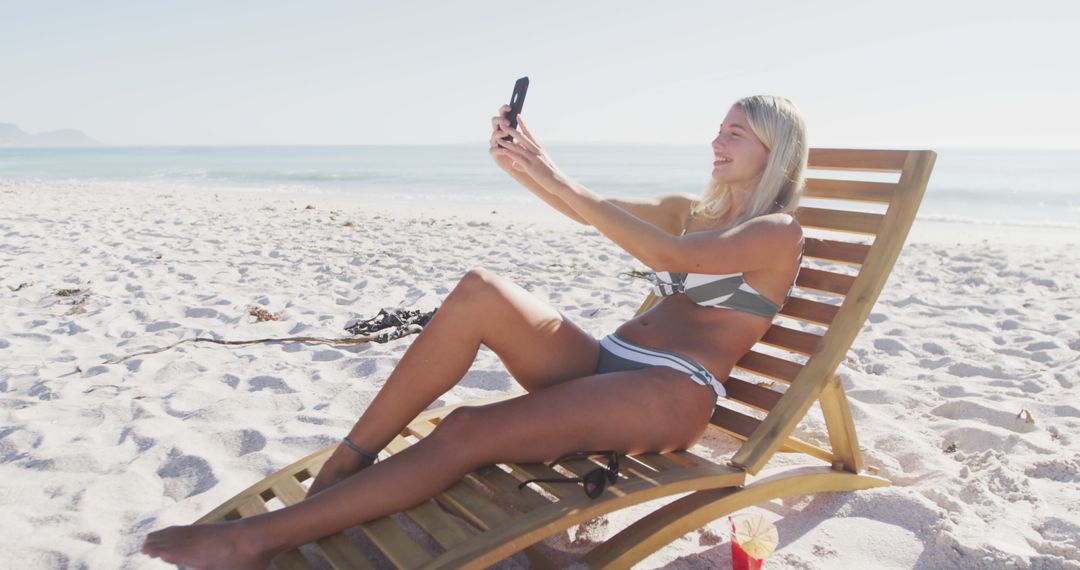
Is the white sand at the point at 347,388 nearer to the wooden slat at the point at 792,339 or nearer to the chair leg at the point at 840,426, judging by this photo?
the chair leg at the point at 840,426

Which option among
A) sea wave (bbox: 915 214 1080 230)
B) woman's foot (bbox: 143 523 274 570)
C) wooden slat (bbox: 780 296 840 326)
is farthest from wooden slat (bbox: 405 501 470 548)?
sea wave (bbox: 915 214 1080 230)

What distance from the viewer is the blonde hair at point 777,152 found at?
2.42m

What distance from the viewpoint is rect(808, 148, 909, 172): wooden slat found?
268cm

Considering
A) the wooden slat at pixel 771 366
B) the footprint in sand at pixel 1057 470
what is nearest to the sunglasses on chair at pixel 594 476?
the wooden slat at pixel 771 366

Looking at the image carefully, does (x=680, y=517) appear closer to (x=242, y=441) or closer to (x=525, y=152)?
(x=525, y=152)

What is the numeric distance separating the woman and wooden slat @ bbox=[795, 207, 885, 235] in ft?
1.46

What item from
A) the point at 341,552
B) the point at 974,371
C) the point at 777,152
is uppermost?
the point at 777,152

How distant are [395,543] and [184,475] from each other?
48.7 inches

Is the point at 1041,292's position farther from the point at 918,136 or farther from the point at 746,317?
the point at 918,136

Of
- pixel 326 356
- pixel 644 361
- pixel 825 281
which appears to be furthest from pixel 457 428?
pixel 326 356

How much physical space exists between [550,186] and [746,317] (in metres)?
0.77

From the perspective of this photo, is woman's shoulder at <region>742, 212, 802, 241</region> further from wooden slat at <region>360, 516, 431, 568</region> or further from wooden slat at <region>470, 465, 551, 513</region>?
wooden slat at <region>360, 516, 431, 568</region>

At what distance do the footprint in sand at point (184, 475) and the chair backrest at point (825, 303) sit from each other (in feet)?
5.91

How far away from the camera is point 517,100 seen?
2330 millimetres
